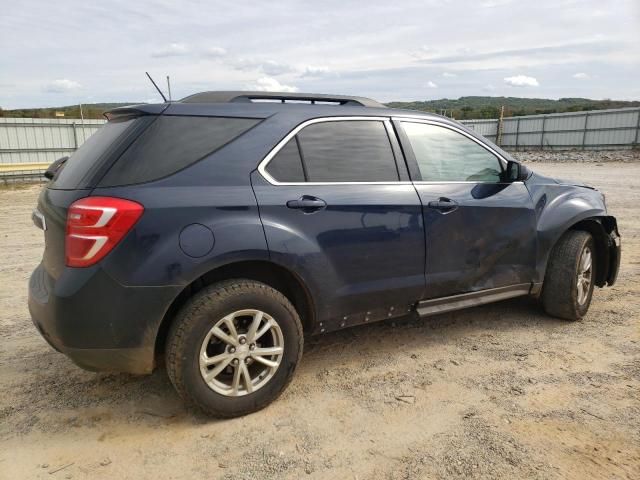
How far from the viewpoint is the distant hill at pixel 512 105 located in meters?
48.3

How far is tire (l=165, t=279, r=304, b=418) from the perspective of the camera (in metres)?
2.63

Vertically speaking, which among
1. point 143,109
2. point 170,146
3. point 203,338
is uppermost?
point 143,109

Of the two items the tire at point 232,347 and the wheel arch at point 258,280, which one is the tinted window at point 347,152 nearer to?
the wheel arch at point 258,280

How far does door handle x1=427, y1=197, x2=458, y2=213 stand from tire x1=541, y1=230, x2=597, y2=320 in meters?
1.25

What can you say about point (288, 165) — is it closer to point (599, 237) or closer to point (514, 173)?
point (514, 173)

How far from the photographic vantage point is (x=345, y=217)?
304 centimetres

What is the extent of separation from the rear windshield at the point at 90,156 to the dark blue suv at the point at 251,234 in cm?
1

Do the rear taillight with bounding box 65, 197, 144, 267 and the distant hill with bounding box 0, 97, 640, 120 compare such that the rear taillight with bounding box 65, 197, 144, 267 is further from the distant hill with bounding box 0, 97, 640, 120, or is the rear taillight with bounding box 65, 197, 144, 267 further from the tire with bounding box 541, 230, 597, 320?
the tire with bounding box 541, 230, 597, 320

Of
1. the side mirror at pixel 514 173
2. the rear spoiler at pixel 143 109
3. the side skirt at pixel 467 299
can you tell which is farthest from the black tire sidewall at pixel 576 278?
the rear spoiler at pixel 143 109

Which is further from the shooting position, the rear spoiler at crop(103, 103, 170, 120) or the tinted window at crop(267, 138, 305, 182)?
the tinted window at crop(267, 138, 305, 182)

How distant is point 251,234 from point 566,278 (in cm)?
278

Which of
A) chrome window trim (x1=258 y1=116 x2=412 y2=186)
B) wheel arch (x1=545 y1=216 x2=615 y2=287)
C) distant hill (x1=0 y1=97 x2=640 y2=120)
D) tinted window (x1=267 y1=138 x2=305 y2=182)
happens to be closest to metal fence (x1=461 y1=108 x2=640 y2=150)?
distant hill (x1=0 y1=97 x2=640 y2=120)

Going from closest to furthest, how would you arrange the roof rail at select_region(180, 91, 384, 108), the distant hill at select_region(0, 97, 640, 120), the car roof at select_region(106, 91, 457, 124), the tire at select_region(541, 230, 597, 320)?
the car roof at select_region(106, 91, 457, 124)
the roof rail at select_region(180, 91, 384, 108)
the tire at select_region(541, 230, 597, 320)
the distant hill at select_region(0, 97, 640, 120)

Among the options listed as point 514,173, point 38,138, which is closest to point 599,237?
point 514,173
